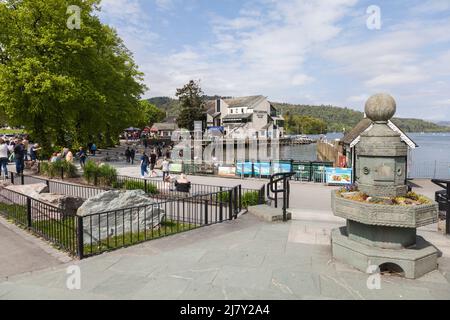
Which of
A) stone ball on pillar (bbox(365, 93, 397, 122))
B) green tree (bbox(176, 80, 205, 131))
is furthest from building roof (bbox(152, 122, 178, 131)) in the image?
stone ball on pillar (bbox(365, 93, 397, 122))

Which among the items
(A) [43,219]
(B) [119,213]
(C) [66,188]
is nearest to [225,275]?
(B) [119,213]

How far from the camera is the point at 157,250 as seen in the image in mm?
7266

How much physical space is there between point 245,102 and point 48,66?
72.0m

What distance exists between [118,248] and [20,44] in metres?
23.1

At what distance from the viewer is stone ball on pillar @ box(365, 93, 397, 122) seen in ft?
21.0

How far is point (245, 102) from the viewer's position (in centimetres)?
9300

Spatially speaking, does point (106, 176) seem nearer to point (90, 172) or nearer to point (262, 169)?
point (90, 172)

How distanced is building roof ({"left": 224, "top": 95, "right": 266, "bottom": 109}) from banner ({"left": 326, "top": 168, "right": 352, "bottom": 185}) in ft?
230

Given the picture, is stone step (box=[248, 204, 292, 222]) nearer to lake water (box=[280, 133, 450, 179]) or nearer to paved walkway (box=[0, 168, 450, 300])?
paved walkway (box=[0, 168, 450, 300])

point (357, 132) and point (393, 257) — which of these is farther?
point (357, 132)

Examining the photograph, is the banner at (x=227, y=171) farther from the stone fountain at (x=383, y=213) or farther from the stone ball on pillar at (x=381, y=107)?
the stone ball on pillar at (x=381, y=107)

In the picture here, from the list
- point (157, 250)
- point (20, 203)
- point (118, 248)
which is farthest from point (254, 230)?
point (20, 203)

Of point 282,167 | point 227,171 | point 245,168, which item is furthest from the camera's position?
point 227,171
